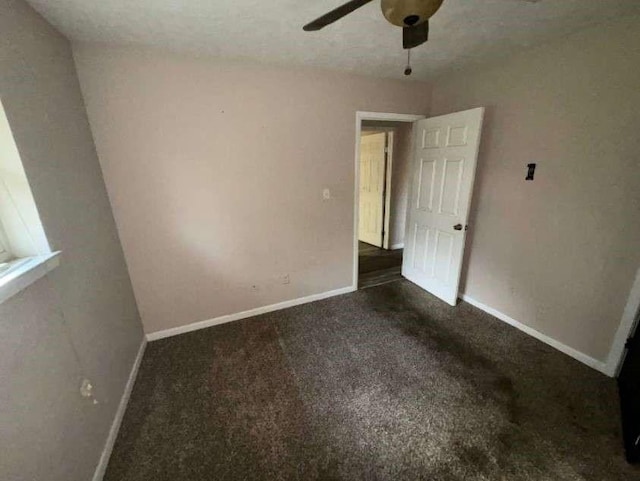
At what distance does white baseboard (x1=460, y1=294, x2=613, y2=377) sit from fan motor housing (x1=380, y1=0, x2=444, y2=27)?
8.05 feet

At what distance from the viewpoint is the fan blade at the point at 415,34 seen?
1.11 meters

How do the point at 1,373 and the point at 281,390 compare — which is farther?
the point at 281,390

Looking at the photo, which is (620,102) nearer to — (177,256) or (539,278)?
(539,278)

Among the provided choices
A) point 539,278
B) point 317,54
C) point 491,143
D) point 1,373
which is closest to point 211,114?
point 317,54

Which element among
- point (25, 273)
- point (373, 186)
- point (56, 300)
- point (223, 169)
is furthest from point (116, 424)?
point (373, 186)

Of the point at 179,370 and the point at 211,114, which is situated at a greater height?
the point at 211,114

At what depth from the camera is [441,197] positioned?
257cm

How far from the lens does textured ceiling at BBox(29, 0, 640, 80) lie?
1348 mm

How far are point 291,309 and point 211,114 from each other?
193cm

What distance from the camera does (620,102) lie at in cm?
155

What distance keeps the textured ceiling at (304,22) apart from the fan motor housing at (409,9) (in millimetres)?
532

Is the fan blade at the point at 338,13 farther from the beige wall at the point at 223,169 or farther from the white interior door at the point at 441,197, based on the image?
the white interior door at the point at 441,197

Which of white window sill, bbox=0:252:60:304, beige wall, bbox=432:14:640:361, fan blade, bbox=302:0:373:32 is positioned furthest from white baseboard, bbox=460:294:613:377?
white window sill, bbox=0:252:60:304

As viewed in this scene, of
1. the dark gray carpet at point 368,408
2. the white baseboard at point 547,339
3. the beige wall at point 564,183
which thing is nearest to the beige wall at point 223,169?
the dark gray carpet at point 368,408
